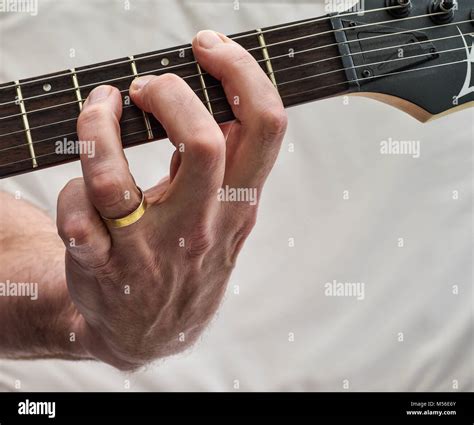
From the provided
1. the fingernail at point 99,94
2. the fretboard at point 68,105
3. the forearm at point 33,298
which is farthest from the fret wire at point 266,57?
the forearm at point 33,298

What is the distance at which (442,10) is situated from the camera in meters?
0.50

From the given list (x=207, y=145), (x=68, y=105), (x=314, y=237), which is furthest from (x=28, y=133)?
(x=314, y=237)

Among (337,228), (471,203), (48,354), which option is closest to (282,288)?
(337,228)

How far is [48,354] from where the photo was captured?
→ 727 mm

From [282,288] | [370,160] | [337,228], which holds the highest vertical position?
[370,160]

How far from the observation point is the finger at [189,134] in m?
0.43

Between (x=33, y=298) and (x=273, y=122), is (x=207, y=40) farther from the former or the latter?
(x=33, y=298)

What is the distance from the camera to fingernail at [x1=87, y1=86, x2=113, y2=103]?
0.46 meters

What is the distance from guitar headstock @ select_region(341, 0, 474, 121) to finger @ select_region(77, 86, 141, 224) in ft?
0.61

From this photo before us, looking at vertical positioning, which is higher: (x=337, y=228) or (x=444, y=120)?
(x=444, y=120)

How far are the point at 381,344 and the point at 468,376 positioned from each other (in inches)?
6.7
